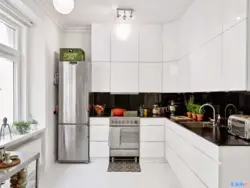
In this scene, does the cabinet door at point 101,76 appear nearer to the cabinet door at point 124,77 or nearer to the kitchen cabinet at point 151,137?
the cabinet door at point 124,77

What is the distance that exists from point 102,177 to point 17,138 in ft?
4.85

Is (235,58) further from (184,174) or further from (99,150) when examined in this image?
(99,150)

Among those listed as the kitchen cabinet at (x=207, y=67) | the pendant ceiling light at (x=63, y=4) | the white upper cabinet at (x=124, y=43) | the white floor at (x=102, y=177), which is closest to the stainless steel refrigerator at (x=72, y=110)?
the white floor at (x=102, y=177)

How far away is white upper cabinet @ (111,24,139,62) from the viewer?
186 inches

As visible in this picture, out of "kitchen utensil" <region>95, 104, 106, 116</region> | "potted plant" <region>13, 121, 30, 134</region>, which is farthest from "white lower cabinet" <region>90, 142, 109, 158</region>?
"potted plant" <region>13, 121, 30, 134</region>

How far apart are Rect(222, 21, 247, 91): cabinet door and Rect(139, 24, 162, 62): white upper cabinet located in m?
2.36

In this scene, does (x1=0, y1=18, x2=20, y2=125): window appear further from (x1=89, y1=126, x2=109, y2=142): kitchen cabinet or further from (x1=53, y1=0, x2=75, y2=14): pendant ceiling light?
(x1=89, y1=126, x2=109, y2=142): kitchen cabinet

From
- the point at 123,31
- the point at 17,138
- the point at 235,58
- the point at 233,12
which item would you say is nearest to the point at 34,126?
the point at 17,138

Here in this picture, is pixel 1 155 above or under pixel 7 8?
under

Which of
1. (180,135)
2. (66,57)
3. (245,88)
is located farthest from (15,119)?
(245,88)

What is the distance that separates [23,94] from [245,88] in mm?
3113

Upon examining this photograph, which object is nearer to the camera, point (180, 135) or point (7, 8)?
point (7, 8)

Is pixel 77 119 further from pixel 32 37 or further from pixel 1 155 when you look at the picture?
pixel 1 155

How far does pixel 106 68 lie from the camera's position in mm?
4742
